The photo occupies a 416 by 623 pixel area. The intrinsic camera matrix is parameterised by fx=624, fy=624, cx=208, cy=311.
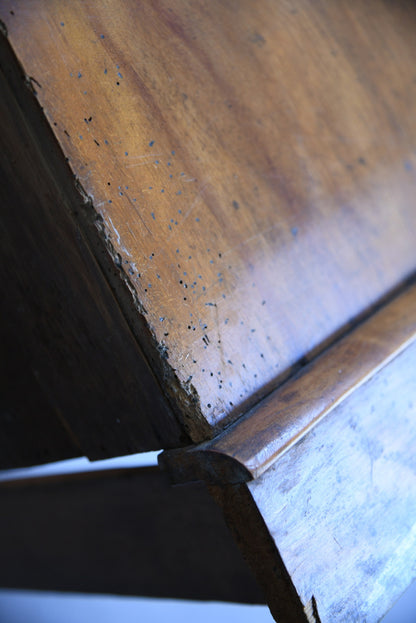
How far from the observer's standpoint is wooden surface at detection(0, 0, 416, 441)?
566 millimetres

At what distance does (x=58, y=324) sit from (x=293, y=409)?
0.27 meters

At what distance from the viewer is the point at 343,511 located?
59 cm

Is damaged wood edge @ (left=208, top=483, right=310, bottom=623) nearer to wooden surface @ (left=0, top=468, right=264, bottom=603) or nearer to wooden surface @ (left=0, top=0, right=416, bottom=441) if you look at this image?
wooden surface @ (left=0, top=0, right=416, bottom=441)

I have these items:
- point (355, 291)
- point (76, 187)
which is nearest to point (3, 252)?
point (76, 187)

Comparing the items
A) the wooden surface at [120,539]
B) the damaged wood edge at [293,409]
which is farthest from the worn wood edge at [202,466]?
the wooden surface at [120,539]

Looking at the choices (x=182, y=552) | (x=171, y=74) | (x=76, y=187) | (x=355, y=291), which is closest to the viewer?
(x=76, y=187)

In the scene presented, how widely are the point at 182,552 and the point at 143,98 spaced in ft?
2.04

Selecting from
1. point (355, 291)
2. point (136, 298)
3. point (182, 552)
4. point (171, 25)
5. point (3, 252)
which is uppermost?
point (171, 25)

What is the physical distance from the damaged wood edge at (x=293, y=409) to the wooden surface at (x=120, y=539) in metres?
0.27

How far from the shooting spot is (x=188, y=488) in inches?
33.1

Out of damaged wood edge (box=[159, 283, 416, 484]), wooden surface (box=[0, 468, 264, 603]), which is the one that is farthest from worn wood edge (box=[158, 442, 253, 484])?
wooden surface (box=[0, 468, 264, 603])

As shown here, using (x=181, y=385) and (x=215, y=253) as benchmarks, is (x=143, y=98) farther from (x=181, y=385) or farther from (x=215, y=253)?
(x=181, y=385)

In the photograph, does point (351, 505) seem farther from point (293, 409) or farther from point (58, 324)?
point (58, 324)

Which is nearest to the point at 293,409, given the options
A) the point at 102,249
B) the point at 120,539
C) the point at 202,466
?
the point at 202,466
